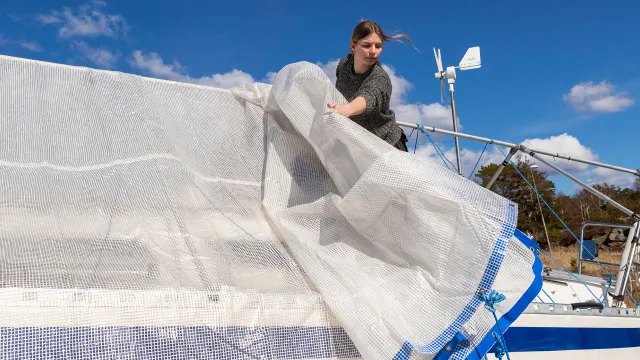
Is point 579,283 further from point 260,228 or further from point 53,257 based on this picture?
point 53,257

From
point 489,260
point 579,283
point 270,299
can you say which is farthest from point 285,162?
point 579,283

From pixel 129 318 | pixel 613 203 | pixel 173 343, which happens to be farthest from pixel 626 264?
pixel 129 318

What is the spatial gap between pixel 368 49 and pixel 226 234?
1108 millimetres

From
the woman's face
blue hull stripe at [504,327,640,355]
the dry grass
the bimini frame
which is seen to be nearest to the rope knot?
blue hull stripe at [504,327,640,355]

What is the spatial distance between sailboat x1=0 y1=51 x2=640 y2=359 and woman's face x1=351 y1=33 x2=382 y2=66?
0.90 feet

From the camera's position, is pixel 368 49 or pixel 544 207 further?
pixel 544 207

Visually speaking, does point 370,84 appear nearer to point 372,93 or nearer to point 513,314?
point 372,93

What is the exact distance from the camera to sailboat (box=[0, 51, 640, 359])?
1.88 m

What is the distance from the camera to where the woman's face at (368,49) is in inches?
110

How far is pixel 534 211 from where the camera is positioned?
18422 mm

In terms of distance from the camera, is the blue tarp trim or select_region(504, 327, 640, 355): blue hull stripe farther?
select_region(504, 327, 640, 355): blue hull stripe

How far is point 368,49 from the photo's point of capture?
2.81 meters

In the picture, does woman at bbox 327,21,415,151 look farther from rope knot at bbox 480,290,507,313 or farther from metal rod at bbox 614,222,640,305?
metal rod at bbox 614,222,640,305

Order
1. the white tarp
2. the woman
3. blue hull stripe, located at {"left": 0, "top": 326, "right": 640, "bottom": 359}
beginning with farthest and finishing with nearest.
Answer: the woman, the white tarp, blue hull stripe, located at {"left": 0, "top": 326, "right": 640, "bottom": 359}
